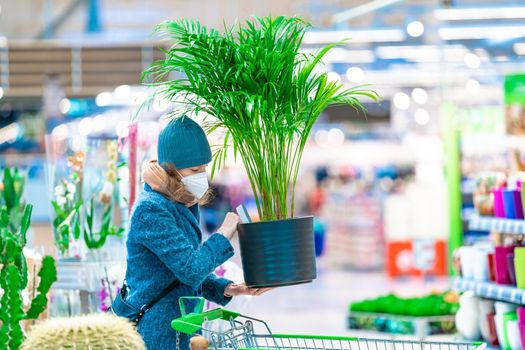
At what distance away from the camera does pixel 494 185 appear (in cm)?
657

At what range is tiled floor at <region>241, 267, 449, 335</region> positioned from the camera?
1061cm

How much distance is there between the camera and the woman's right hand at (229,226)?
10.7 feet

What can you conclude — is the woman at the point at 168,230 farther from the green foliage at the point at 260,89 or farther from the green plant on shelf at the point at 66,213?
the green plant on shelf at the point at 66,213

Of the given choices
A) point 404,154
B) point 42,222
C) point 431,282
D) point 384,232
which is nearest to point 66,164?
point 431,282

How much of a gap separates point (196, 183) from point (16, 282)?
62 centimetres

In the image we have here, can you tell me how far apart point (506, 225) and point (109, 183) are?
7.09 feet

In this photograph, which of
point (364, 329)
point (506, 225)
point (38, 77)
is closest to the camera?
point (506, 225)

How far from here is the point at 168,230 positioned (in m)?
3.25

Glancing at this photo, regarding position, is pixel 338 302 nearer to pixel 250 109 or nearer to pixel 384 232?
pixel 384 232

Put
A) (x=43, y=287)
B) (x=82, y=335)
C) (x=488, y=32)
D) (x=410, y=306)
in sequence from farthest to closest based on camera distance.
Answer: (x=488, y=32)
(x=410, y=306)
(x=43, y=287)
(x=82, y=335)

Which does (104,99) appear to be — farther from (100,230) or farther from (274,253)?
(274,253)

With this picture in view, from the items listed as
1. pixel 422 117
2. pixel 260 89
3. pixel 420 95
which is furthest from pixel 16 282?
pixel 422 117

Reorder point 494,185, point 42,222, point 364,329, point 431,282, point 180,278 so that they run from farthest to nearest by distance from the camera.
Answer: point 42,222
point 431,282
point 364,329
point 494,185
point 180,278

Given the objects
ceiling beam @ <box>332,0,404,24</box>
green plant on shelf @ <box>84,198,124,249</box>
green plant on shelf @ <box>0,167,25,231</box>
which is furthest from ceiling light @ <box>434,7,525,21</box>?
green plant on shelf @ <box>84,198,124,249</box>
